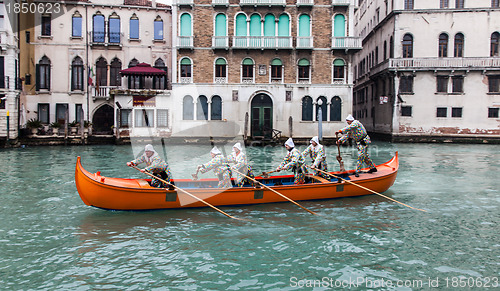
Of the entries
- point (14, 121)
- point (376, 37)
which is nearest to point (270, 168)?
point (14, 121)

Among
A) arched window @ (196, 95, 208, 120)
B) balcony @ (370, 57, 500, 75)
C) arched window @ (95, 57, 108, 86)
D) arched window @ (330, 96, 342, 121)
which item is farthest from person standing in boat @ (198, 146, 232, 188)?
balcony @ (370, 57, 500, 75)

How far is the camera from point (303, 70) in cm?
2878

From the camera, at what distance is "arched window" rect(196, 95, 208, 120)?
93.8 feet

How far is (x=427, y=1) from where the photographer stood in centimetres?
3073

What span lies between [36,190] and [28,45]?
20846 mm

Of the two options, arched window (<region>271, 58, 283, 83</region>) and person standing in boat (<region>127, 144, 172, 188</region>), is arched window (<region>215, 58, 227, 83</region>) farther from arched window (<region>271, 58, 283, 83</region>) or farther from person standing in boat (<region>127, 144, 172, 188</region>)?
person standing in boat (<region>127, 144, 172, 188</region>)

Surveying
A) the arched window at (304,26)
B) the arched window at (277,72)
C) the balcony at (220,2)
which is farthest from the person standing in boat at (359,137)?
the balcony at (220,2)

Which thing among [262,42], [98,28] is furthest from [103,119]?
[262,42]

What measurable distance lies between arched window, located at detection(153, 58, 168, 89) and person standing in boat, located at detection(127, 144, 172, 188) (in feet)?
68.9

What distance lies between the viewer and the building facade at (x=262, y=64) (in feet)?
92.6

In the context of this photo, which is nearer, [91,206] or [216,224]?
[216,224]

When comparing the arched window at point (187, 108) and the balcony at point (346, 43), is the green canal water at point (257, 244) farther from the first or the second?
the balcony at point (346, 43)

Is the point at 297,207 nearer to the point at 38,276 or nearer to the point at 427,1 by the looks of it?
the point at 38,276

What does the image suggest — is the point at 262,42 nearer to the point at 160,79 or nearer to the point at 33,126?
the point at 160,79
